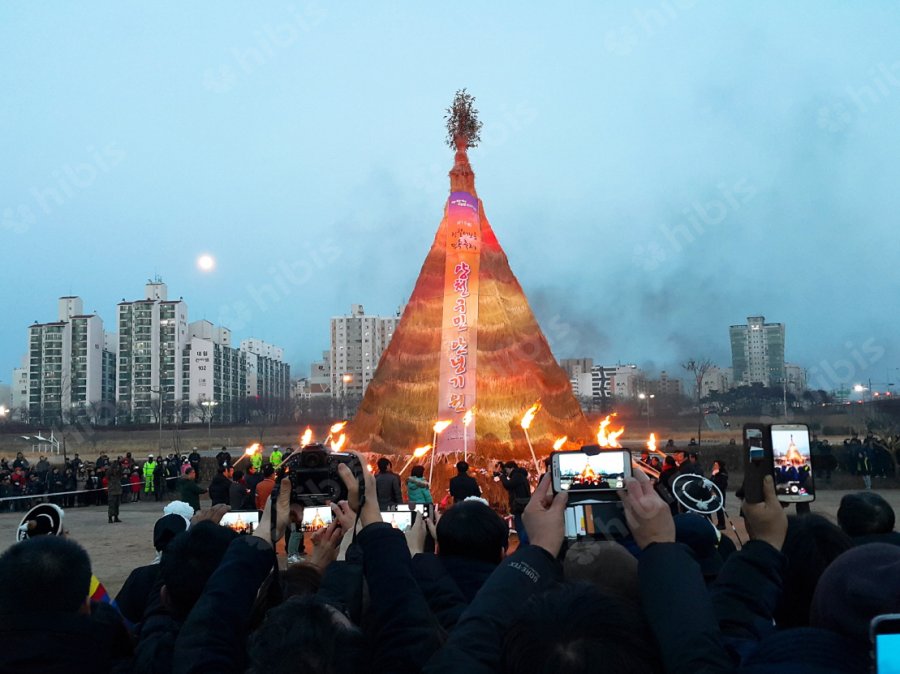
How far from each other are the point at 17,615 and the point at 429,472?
1563cm

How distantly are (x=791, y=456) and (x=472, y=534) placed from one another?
2.53m

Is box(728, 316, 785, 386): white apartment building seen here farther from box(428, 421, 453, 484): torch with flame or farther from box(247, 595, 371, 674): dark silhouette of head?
box(247, 595, 371, 674): dark silhouette of head

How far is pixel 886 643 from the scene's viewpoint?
4.27 feet

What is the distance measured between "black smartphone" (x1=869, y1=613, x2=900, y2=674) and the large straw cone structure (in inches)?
662

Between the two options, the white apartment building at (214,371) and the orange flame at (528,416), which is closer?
the orange flame at (528,416)

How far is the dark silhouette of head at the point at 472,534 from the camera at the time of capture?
114 inches

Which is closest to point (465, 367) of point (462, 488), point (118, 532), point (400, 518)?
point (118, 532)

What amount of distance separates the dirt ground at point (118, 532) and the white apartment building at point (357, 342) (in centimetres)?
7987

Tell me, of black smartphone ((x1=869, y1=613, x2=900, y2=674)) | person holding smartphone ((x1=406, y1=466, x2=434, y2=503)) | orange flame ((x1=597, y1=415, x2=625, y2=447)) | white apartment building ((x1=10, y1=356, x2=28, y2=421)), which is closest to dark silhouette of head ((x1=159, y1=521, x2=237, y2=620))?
black smartphone ((x1=869, y1=613, x2=900, y2=674))

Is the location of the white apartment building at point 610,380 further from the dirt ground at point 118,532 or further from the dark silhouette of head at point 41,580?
the dark silhouette of head at point 41,580

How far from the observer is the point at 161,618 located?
2.62 meters

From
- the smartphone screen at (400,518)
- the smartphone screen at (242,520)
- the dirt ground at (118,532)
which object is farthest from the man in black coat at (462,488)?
the dirt ground at (118,532)

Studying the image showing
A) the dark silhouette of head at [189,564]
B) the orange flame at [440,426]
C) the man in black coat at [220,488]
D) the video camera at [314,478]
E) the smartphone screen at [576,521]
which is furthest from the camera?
the orange flame at [440,426]

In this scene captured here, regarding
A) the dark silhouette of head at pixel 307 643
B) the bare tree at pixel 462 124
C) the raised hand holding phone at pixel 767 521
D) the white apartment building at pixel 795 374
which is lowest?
the dark silhouette of head at pixel 307 643
